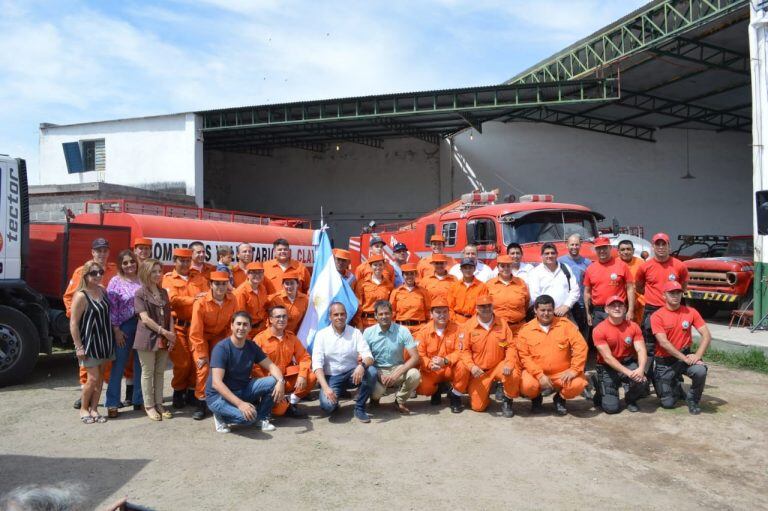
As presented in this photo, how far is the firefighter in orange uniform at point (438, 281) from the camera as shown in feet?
23.1

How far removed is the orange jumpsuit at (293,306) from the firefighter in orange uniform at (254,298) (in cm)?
12

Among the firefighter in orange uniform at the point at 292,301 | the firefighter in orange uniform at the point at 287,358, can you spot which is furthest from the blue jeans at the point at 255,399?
the firefighter in orange uniform at the point at 292,301

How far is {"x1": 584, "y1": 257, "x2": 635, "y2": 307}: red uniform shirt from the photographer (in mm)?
6750

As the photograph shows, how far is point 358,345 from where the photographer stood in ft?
19.7

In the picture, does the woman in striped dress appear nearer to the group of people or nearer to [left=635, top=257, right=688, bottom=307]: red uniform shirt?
the group of people

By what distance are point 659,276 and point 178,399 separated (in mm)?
5536

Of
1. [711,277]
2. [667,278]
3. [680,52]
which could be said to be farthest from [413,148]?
[667,278]

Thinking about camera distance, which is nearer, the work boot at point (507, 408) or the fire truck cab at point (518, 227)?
the work boot at point (507, 408)

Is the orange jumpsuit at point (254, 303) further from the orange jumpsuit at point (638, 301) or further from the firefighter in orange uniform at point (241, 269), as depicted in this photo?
the orange jumpsuit at point (638, 301)

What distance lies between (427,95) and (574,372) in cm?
1594

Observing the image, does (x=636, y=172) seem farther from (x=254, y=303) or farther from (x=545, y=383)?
(x=254, y=303)

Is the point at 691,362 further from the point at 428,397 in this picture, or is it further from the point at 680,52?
the point at 680,52

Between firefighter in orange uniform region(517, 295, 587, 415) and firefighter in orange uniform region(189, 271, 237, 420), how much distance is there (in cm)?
309

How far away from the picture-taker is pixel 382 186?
29109 mm
